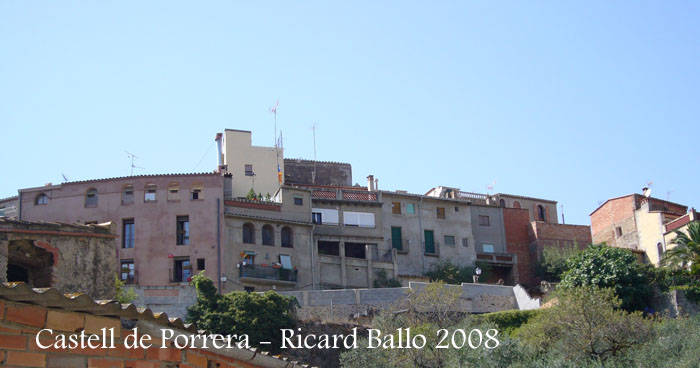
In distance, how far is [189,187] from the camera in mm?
49219

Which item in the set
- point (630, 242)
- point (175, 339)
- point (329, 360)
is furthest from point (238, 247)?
point (175, 339)

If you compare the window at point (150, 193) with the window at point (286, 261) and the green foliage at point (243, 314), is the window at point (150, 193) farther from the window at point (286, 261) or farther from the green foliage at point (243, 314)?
the green foliage at point (243, 314)

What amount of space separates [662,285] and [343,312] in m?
16.4

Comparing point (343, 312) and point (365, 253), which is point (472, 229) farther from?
point (343, 312)

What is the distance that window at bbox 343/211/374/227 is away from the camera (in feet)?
178

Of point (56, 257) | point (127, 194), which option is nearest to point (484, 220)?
point (127, 194)

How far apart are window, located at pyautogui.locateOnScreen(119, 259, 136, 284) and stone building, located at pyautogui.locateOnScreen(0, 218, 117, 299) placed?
19981mm

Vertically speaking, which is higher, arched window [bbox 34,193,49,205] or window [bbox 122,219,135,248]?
arched window [bbox 34,193,49,205]

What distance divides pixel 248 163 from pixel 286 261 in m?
11.1

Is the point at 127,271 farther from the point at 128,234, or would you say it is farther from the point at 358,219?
the point at 358,219

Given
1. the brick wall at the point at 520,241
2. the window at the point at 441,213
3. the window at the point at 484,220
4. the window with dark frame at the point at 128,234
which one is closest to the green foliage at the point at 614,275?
the brick wall at the point at 520,241

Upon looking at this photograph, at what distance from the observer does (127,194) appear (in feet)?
161

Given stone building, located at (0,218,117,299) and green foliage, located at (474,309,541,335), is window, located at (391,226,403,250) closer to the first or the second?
green foliage, located at (474,309,541,335)

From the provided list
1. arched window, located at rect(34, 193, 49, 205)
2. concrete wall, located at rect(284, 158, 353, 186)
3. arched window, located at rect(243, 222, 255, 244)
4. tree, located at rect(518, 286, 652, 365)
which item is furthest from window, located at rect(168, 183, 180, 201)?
tree, located at rect(518, 286, 652, 365)
